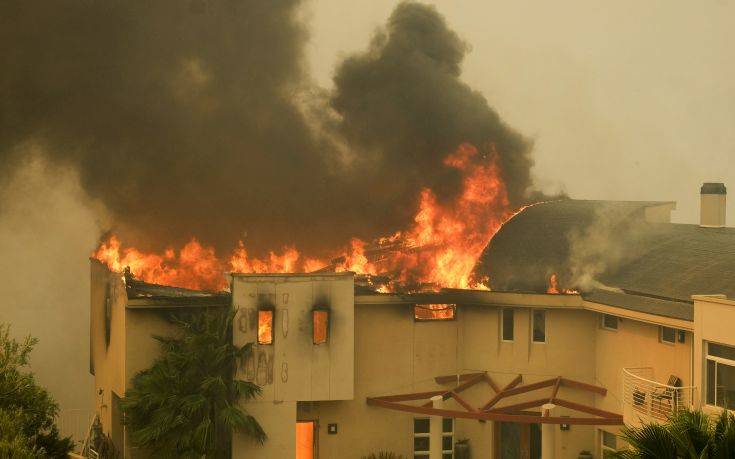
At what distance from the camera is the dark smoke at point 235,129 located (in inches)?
1319

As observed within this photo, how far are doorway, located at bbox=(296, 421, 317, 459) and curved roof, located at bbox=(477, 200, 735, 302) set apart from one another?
6767 millimetres

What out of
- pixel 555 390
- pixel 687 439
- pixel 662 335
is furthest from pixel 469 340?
pixel 687 439

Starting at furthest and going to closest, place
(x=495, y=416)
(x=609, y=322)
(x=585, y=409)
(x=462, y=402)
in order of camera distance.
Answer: (x=609, y=322), (x=462, y=402), (x=495, y=416), (x=585, y=409)

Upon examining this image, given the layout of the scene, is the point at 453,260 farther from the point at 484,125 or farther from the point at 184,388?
the point at 184,388

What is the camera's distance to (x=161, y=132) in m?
35.0

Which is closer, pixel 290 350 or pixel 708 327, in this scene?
pixel 708 327

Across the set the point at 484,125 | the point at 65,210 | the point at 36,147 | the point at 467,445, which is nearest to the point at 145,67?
the point at 36,147

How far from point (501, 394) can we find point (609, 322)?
12.0 feet

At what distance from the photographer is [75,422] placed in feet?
130

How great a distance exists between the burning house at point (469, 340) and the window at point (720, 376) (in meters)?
2.30

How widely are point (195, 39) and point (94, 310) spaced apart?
11569 mm

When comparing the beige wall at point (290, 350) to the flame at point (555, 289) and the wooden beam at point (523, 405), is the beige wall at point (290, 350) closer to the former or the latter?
the wooden beam at point (523, 405)

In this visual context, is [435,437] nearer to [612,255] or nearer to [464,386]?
[464,386]

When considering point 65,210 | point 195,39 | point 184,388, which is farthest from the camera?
point 65,210
